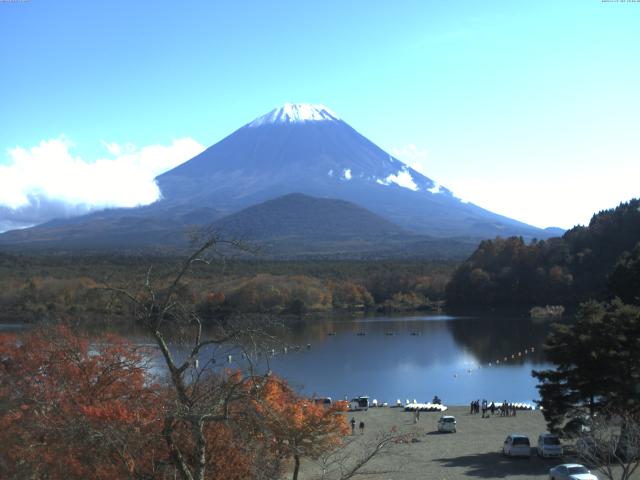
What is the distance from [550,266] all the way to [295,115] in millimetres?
116689

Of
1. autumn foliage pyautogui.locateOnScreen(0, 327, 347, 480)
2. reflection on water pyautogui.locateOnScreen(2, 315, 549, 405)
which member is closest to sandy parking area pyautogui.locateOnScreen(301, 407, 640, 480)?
autumn foliage pyautogui.locateOnScreen(0, 327, 347, 480)

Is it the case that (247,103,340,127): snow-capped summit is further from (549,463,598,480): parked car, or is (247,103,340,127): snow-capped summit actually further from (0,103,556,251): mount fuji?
(549,463,598,480): parked car

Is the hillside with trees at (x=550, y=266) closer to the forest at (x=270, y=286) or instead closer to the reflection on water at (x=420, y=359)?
the forest at (x=270, y=286)

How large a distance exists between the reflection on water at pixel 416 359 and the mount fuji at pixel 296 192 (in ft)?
214

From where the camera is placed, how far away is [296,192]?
132 metres

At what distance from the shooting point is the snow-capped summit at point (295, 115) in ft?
522

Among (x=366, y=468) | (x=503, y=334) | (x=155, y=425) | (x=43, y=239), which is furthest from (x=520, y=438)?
(x=43, y=239)

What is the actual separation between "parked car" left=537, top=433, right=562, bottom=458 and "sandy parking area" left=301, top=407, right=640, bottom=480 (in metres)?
0.11

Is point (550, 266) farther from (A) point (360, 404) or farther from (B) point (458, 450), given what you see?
(B) point (458, 450)

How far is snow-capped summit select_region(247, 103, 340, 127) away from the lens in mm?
159137

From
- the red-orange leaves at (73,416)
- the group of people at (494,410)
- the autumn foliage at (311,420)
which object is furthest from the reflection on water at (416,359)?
the red-orange leaves at (73,416)

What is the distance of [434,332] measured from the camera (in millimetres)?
38938

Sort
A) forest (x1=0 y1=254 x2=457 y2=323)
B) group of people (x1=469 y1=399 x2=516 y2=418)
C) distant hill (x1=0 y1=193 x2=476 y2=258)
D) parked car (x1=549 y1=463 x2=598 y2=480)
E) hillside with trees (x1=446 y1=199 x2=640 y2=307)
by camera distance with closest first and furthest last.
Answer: parked car (x1=549 y1=463 x2=598 y2=480) < group of people (x1=469 y1=399 x2=516 y2=418) < forest (x1=0 y1=254 x2=457 y2=323) < hillside with trees (x1=446 y1=199 x2=640 y2=307) < distant hill (x1=0 y1=193 x2=476 y2=258)


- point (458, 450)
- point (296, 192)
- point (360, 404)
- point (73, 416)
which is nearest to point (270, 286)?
point (360, 404)
